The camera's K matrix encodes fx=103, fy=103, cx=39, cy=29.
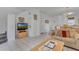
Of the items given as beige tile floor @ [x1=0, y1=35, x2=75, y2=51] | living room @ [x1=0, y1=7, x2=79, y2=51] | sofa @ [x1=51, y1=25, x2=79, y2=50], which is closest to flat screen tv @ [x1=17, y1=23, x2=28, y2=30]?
living room @ [x1=0, y1=7, x2=79, y2=51]

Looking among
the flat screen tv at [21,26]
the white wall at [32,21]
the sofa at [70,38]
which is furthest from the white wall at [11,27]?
the sofa at [70,38]

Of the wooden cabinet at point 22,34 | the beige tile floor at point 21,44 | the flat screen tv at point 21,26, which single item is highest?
the flat screen tv at point 21,26

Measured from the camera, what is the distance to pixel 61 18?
105 inches

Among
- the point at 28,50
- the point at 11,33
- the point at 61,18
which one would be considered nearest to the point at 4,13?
the point at 11,33

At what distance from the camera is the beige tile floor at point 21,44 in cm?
253

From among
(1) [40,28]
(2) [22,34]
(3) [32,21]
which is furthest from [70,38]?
(2) [22,34]

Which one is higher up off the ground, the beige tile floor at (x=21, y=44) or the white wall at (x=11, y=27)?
the white wall at (x=11, y=27)

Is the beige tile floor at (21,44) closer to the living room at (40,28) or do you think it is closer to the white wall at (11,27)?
the living room at (40,28)

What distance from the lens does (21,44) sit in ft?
8.51

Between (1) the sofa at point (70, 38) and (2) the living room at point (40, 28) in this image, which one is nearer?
(2) the living room at point (40, 28)

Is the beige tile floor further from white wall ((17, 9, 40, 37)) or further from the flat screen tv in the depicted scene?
the flat screen tv

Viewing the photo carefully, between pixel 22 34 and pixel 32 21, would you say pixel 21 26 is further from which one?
pixel 32 21
